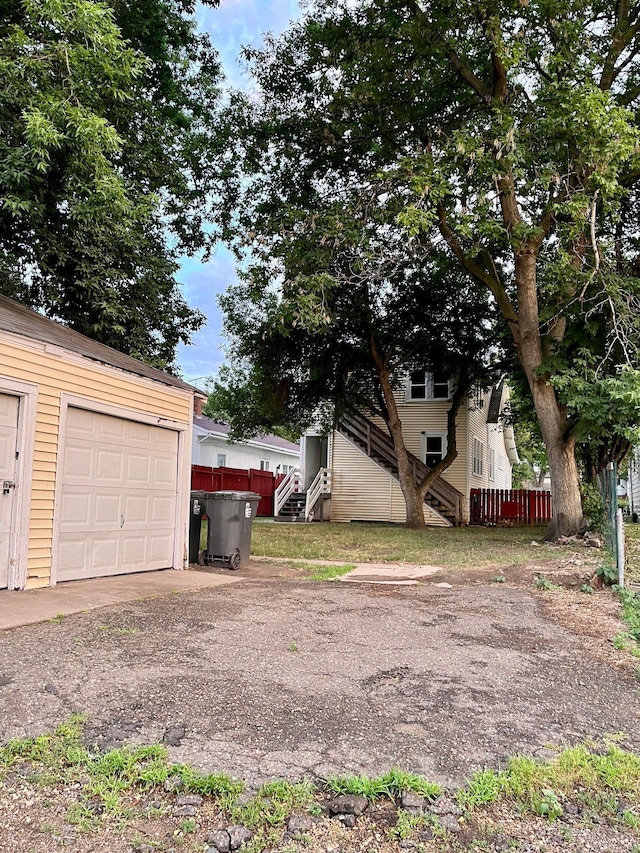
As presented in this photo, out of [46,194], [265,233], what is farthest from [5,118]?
[265,233]

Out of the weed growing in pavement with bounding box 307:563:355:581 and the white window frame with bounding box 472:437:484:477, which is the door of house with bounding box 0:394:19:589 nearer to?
the weed growing in pavement with bounding box 307:563:355:581

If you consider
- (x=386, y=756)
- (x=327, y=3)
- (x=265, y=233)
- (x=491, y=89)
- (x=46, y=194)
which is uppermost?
(x=327, y=3)

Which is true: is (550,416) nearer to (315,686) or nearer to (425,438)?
(425,438)

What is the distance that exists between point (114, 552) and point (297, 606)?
275cm

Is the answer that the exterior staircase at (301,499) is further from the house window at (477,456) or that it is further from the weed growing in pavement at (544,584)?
the weed growing in pavement at (544,584)

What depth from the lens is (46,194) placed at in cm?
1088

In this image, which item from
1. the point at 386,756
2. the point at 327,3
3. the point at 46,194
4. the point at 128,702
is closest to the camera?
the point at 386,756

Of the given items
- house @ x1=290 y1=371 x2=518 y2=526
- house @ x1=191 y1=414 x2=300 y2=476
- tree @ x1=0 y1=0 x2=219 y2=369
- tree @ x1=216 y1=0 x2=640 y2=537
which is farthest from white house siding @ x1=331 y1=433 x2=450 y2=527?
tree @ x1=0 y1=0 x2=219 y2=369

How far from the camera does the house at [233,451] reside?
28109 mm

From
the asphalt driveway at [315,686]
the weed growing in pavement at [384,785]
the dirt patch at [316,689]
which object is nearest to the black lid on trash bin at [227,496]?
the dirt patch at [316,689]

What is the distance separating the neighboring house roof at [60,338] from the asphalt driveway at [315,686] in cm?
309

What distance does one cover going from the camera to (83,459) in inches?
288

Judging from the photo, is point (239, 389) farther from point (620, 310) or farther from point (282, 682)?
point (282, 682)

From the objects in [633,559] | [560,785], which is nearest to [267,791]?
[560,785]
